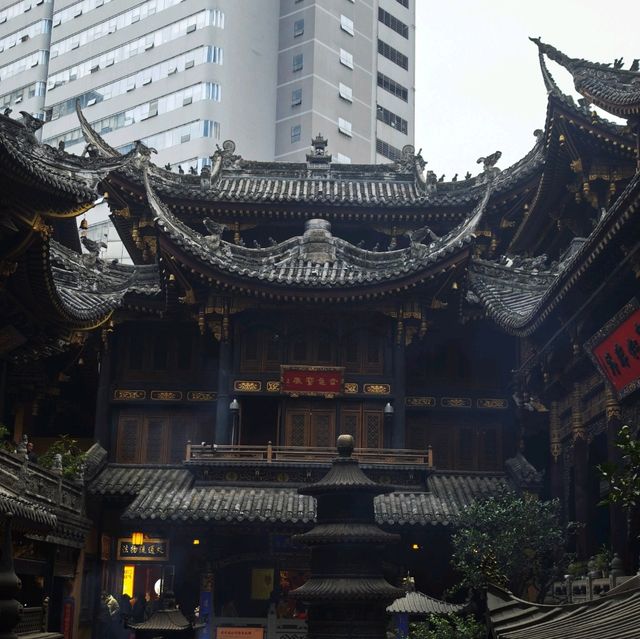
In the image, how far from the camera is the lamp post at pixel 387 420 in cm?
2306

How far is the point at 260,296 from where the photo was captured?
905 inches

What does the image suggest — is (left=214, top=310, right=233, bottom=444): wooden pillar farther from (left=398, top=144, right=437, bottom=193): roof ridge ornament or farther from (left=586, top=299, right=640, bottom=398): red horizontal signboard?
(left=586, top=299, right=640, bottom=398): red horizontal signboard

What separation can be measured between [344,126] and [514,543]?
47.8 m

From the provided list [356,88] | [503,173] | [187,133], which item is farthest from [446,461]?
[356,88]

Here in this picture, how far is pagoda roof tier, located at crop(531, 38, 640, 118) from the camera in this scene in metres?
17.5

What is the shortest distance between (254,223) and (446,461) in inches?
321

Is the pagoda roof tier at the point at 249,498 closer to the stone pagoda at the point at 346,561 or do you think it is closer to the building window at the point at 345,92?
the stone pagoda at the point at 346,561

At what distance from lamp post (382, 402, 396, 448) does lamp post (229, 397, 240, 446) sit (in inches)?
131

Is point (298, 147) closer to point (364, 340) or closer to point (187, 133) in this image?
point (187, 133)

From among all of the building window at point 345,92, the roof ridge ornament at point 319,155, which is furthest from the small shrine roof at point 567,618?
the building window at point 345,92

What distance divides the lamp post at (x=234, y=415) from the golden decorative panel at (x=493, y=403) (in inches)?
223

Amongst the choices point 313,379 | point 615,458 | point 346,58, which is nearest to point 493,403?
point 313,379

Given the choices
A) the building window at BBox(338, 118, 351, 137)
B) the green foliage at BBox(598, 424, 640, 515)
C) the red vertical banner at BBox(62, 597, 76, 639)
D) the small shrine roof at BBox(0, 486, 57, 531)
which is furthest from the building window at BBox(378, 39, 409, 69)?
the green foliage at BBox(598, 424, 640, 515)

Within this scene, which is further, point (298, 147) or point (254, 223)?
point (298, 147)
